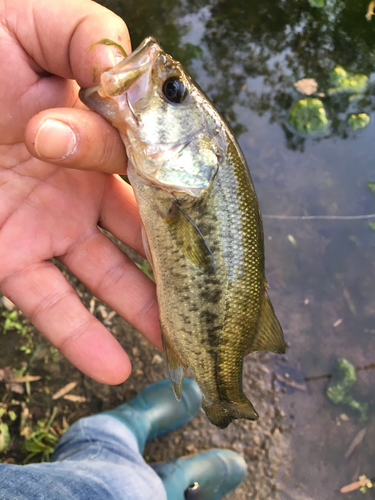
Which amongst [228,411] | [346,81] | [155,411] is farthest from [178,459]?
[346,81]

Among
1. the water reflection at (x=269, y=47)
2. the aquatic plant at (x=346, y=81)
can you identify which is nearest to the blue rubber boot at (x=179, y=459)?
the water reflection at (x=269, y=47)

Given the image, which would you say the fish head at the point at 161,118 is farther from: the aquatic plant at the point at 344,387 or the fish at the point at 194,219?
the aquatic plant at the point at 344,387

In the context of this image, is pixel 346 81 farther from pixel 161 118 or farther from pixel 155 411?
pixel 155 411

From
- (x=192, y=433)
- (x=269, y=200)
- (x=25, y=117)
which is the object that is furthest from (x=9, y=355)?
(x=269, y=200)

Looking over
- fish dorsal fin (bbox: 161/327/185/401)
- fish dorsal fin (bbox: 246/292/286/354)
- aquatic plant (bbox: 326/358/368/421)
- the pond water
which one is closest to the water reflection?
the pond water

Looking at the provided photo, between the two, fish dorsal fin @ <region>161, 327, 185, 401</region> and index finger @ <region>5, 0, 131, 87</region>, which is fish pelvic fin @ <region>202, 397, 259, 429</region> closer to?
fish dorsal fin @ <region>161, 327, 185, 401</region>

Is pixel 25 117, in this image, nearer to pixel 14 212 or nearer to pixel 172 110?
pixel 14 212
